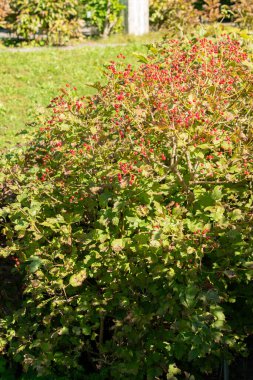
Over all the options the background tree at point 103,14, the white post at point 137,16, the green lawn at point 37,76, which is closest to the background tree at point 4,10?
the green lawn at point 37,76

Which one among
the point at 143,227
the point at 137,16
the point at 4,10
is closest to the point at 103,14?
the point at 137,16

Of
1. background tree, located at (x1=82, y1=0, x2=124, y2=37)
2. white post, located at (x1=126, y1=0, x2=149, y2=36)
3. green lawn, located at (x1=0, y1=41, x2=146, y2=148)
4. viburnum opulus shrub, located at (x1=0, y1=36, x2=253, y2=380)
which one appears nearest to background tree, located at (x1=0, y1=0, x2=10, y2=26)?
green lawn, located at (x1=0, y1=41, x2=146, y2=148)

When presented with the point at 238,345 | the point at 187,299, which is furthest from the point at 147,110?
the point at 238,345

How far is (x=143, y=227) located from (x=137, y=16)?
12.0m

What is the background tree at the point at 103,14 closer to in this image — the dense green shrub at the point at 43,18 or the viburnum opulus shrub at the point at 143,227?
the dense green shrub at the point at 43,18

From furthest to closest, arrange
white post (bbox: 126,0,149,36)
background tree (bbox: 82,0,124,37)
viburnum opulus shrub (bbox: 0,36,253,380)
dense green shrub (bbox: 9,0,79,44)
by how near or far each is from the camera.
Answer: white post (bbox: 126,0,149,36) → background tree (bbox: 82,0,124,37) → dense green shrub (bbox: 9,0,79,44) → viburnum opulus shrub (bbox: 0,36,253,380)

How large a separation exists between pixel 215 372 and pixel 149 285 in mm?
967

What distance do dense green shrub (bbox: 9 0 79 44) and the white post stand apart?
59.8 inches

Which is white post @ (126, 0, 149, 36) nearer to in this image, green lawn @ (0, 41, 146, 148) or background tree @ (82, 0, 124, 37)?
background tree @ (82, 0, 124, 37)

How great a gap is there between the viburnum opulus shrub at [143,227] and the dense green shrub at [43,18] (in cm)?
977

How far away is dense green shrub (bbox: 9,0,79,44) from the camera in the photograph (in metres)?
13.0

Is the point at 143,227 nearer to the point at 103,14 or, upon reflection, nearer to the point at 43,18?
the point at 43,18

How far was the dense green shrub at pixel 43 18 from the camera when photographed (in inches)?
511

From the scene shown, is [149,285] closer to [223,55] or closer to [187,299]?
[187,299]
